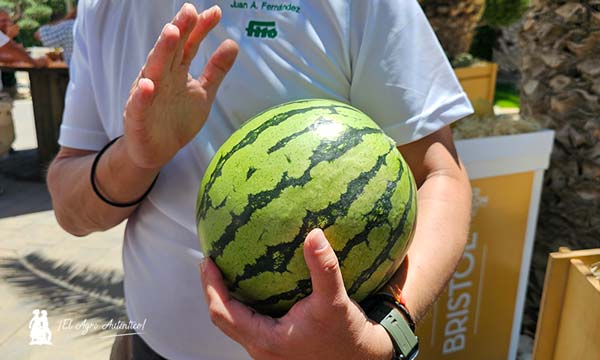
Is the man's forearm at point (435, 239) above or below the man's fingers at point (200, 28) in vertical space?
below

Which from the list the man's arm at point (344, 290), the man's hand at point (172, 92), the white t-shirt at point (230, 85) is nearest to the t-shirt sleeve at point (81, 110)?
the white t-shirt at point (230, 85)

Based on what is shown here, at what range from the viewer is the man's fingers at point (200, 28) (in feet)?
3.95

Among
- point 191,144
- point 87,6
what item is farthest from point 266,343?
point 87,6

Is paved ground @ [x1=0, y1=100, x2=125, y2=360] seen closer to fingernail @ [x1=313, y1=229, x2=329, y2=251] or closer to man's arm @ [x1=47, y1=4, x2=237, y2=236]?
man's arm @ [x1=47, y1=4, x2=237, y2=236]

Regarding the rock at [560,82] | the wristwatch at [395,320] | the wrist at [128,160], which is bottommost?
the rock at [560,82]

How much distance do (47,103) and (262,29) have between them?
23.3ft

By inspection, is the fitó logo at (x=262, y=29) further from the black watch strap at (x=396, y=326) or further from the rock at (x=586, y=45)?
the rock at (x=586, y=45)

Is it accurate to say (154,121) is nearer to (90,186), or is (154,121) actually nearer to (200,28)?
(200,28)

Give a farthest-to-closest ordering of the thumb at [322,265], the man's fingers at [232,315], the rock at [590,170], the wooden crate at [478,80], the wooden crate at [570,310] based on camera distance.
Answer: the wooden crate at [478,80]
the rock at [590,170]
the wooden crate at [570,310]
the man's fingers at [232,315]
the thumb at [322,265]

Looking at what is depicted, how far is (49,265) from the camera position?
5.04 metres

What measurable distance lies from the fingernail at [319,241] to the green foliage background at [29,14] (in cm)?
1748

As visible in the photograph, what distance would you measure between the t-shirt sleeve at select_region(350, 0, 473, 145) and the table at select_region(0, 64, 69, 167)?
6954mm

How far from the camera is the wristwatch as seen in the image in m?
1.18

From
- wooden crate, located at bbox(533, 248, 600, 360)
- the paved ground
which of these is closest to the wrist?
wooden crate, located at bbox(533, 248, 600, 360)
